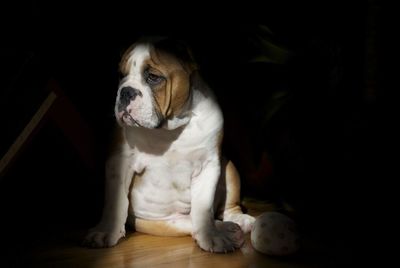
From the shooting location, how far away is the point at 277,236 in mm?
1966

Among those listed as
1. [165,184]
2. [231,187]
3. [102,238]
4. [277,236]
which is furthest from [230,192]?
[102,238]

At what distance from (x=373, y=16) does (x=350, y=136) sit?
0.60 metres

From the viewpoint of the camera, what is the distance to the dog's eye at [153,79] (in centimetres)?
198

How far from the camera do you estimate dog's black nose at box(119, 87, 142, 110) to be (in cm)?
194

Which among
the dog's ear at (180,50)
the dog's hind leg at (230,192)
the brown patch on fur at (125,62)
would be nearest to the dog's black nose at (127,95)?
the brown patch on fur at (125,62)

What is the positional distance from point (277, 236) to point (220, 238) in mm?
236

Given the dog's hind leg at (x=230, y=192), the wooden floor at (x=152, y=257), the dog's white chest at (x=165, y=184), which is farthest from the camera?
the dog's hind leg at (x=230, y=192)

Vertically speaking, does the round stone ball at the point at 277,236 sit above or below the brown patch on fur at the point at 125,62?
below

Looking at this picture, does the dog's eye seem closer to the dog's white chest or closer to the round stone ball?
the dog's white chest

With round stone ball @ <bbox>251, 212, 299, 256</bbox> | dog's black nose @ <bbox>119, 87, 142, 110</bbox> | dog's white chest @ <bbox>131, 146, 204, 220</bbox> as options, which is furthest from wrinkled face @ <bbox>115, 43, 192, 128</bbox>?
round stone ball @ <bbox>251, 212, 299, 256</bbox>

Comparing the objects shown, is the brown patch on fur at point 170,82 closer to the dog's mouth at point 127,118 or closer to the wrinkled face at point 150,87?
the wrinkled face at point 150,87

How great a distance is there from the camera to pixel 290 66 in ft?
8.66

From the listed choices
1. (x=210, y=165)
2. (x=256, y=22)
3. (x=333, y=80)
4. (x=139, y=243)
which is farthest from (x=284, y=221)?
(x=256, y=22)

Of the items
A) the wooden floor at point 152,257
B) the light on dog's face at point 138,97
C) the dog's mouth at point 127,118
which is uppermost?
the light on dog's face at point 138,97
